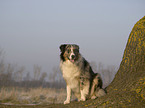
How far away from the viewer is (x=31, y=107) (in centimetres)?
559

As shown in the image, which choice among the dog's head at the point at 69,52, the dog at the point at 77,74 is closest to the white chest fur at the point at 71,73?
the dog at the point at 77,74

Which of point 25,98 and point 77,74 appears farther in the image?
point 25,98

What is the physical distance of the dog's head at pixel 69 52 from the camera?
5.54 metres

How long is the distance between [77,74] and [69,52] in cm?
84

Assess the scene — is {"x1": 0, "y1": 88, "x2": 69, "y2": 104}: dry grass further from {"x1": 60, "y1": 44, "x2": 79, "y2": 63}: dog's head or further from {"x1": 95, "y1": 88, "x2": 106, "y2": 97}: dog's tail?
Answer: {"x1": 60, "y1": 44, "x2": 79, "y2": 63}: dog's head

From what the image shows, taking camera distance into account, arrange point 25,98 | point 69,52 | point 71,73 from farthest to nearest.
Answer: point 25,98 → point 71,73 → point 69,52

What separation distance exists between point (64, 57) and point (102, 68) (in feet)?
106

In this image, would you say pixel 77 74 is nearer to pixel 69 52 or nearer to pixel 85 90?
pixel 85 90

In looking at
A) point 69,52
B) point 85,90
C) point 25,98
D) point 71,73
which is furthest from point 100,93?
point 25,98

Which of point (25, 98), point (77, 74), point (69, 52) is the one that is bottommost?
point (25, 98)

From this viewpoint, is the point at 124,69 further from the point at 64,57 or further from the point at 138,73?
the point at 64,57

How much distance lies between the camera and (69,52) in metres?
5.57

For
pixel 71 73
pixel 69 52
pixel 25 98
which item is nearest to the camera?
pixel 69 52

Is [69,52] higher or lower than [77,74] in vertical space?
higher
